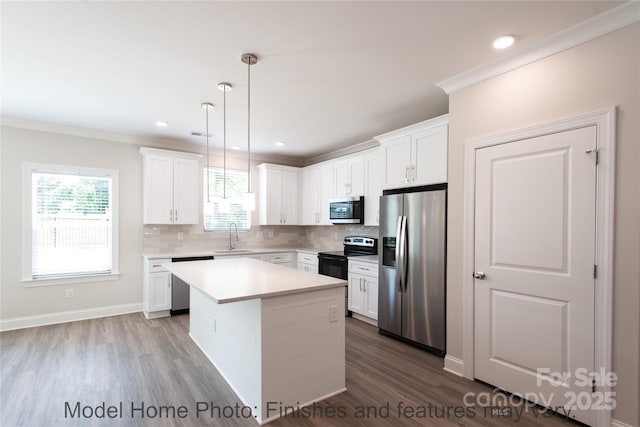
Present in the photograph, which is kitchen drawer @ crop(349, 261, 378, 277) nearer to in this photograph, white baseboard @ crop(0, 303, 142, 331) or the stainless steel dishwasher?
the stainless steel dishwasher

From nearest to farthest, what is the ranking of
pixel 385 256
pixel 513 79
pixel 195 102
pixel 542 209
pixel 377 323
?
pixel 542 209, pixel 513 79, pixel 195 102, pixel 385 256, pixel 377 323

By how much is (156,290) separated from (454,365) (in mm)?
3941

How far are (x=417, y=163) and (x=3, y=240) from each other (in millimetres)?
5247

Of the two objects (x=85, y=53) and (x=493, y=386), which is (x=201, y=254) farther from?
(x=493, y=386)

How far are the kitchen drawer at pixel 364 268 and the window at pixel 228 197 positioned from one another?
2247mm

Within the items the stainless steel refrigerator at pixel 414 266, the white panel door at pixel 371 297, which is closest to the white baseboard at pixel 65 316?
the white panel door at pixel 371 297

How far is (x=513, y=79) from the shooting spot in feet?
8.00

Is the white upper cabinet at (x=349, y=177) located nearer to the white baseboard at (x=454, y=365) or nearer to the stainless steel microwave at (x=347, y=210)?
the stainless steel microwave at (x=347, y=210)

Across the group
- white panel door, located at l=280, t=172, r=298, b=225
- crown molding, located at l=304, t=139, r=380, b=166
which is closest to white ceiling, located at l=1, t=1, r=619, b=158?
crown molding, located at l=304, t=139, r=380, b=166

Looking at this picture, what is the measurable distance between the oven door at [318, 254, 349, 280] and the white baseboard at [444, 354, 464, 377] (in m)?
1.87

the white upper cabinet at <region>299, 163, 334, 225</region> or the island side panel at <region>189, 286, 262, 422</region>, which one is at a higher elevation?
the white upper cabinet at <region>299, 163, 334, 225</region>

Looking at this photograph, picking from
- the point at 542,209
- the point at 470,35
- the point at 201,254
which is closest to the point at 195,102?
the point at 201,254

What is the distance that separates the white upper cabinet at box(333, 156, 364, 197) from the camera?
4.64 metres

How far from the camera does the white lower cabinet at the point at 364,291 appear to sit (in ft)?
13.1
